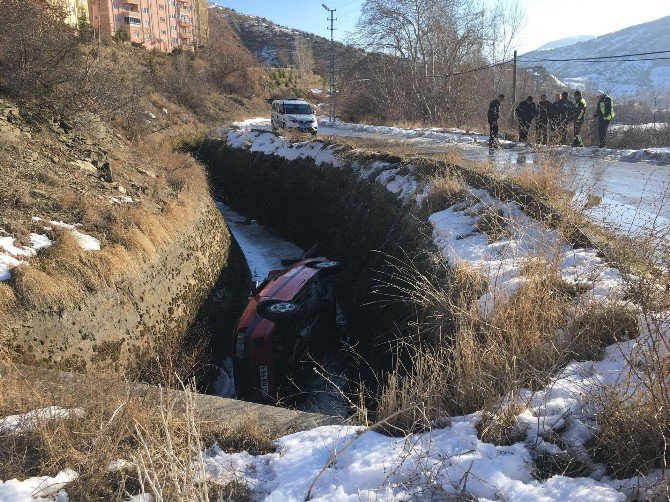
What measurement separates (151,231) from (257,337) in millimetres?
3097

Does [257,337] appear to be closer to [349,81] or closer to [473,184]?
[473,184]

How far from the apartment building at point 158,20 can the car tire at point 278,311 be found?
4479 cm

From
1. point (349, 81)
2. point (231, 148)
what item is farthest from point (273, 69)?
point (231, 148)

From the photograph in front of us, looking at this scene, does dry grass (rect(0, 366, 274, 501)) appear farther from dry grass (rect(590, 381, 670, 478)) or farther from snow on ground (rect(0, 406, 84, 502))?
dry grass (rect(590, 381, 670, 478))

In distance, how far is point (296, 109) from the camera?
2366cm

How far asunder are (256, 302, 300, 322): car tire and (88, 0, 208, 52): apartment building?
44795 millimetres

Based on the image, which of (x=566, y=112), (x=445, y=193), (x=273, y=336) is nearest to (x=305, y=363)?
(x=273, y=336)

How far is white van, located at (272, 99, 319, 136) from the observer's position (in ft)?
72.6

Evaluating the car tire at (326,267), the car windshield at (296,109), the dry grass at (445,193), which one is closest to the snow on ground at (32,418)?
the car tire at (326,267)

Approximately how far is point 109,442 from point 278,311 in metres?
3.68

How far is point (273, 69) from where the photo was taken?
5797cm

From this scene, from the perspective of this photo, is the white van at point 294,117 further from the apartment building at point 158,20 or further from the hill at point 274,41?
the hill at point 274,41

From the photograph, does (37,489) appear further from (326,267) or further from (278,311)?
(326,267)

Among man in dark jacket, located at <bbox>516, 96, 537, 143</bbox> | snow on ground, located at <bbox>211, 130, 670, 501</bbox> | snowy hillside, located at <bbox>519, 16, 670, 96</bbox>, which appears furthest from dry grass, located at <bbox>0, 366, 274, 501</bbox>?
snowy hillside, located at <bbox>519, 16, 670, 96</bbox>
